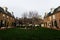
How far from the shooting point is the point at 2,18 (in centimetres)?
7294

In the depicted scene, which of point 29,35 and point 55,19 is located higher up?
point 55,19

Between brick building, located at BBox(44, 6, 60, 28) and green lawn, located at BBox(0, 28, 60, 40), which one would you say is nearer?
green lawn, located at BBox(0, 28, 60, 40)

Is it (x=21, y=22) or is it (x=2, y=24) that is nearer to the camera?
(x=2, y=24)

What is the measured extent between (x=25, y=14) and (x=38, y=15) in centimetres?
1216

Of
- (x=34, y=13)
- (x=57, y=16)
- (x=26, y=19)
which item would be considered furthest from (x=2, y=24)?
(x=26, y=19)

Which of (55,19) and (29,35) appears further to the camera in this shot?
(55,19)

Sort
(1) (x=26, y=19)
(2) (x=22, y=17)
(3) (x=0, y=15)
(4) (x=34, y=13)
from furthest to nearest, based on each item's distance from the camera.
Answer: (2) (x=22, y=17) < (1) (x=26, y=19) < (4) (x=34, y=13) < (3) (x=0, y=15)

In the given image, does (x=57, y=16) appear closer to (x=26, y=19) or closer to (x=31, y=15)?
(x=31, y=15)

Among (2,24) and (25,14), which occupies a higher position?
(25,14)

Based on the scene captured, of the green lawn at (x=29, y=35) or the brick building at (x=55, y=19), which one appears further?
the brick building at (x=55, y=19)

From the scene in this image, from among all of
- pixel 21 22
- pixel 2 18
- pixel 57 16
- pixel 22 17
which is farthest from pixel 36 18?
pixel 57 16

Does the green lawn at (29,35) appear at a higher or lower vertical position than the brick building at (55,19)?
lower

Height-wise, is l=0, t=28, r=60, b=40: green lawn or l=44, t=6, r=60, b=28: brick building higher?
l=44, t=6, r=60, b=28: brick building

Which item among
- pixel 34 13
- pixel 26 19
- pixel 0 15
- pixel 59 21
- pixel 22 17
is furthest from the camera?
pixel 22 17
